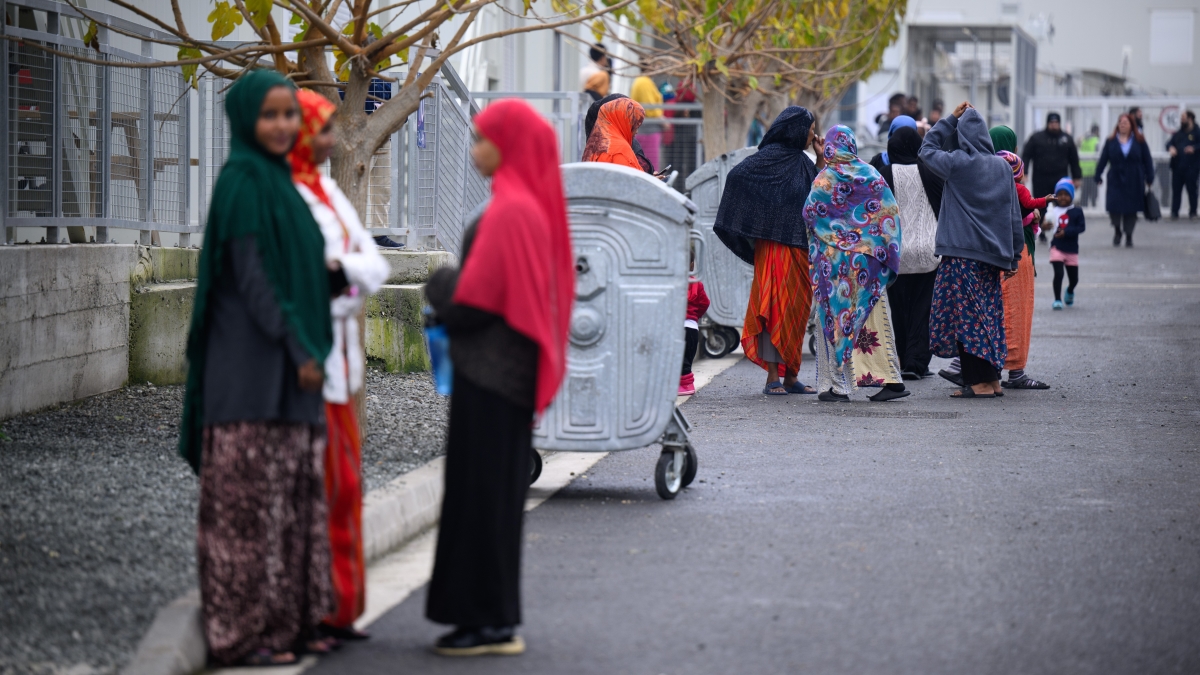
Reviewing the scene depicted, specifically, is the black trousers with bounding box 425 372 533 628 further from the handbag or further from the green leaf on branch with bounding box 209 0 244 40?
the handbag

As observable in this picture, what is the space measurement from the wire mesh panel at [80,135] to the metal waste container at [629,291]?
3327mm

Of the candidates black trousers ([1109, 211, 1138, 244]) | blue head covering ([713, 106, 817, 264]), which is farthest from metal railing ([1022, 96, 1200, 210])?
blue head covering ([713, 106, 817, 264])

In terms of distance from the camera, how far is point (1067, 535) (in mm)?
5973

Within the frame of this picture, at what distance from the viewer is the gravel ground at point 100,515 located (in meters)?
4.25

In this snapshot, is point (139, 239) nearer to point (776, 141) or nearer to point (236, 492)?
point (776, 141)

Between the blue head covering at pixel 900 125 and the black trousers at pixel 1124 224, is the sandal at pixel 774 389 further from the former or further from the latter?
the black trousers at pixel 1124 224

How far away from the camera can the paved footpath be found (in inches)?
175

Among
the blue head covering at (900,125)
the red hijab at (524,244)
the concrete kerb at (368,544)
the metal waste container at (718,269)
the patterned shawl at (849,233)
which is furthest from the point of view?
the metal waste container at (718,269)

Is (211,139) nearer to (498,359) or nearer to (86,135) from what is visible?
(86,135)

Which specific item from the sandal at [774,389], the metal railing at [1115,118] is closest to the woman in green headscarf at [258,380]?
the sandal at [774,389]

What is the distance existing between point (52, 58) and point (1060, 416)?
6064mm

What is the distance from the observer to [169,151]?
960 cm

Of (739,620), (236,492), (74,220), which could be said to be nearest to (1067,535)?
(739,620)

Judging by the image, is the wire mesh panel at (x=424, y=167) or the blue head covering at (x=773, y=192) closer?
the blue head covering at (x=773, y=192)
